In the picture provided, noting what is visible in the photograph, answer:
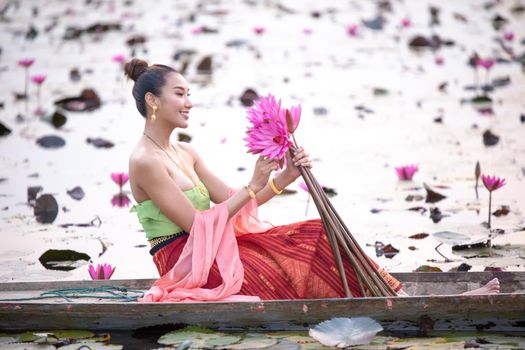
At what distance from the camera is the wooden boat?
359 centimetres

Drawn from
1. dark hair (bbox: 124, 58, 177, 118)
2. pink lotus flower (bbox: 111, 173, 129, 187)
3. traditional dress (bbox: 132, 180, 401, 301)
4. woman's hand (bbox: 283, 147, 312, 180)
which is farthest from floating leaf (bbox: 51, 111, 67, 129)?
woman's hand (bbox: 283, 147, 312, 180)

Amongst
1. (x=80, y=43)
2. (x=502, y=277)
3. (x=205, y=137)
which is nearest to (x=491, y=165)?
(x=205, y=137)

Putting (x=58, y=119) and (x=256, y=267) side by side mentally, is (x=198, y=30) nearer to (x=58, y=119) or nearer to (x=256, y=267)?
(x=58, y=119)

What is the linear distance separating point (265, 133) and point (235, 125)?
4.31 meters

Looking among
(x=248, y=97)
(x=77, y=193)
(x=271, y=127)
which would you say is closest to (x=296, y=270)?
(x=271, y=127)

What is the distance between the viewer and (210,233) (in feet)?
12.6

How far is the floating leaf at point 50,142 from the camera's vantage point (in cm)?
745

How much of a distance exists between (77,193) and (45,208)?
15.3 inches

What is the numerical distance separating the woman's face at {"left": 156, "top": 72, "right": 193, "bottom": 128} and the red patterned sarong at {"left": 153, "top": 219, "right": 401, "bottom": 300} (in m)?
0.55

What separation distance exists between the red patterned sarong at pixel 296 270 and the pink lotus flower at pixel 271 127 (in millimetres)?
316

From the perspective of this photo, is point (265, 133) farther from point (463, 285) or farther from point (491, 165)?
point (491, 165)

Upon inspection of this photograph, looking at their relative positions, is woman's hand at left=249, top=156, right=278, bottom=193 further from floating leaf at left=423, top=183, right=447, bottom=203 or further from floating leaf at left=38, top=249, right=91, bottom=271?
floating leaf at left=423, top=183, right=447, bottom=203

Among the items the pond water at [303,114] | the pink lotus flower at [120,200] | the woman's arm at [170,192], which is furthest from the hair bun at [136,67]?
the pink lotus flower at [120,200]

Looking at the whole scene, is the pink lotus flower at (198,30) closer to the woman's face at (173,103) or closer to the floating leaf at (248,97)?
the floating leaf at (248,97)
